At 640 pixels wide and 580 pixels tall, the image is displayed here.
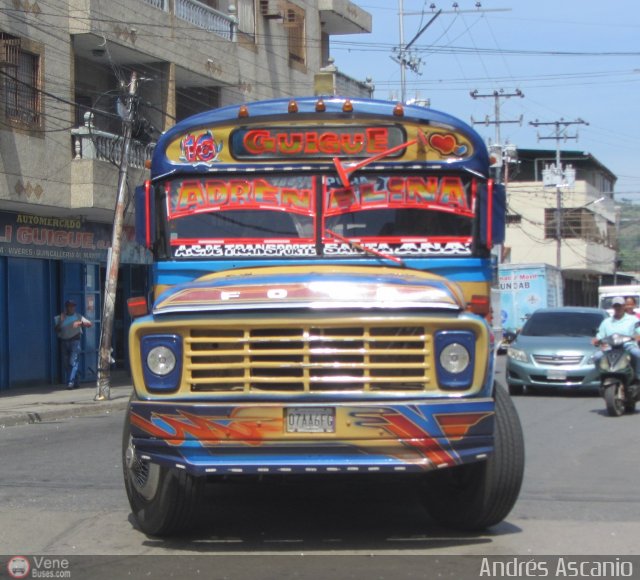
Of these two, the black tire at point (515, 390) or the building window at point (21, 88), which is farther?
the building window at point (21, 88)

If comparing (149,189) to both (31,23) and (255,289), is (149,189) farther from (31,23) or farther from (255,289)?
(31,23)

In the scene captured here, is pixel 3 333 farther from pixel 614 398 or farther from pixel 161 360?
pixel 161 360

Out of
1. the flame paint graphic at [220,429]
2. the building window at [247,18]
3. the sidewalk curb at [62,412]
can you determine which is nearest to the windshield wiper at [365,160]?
the flame paint graphic at [220,429]

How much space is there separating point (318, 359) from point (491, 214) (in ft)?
6.78

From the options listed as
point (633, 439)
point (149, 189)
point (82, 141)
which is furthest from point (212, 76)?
point (149, 189)

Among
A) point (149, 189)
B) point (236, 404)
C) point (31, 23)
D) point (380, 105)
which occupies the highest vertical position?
point (31, 23)

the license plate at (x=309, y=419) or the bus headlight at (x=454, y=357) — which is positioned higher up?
the bus headlight at (x=454, y=357)

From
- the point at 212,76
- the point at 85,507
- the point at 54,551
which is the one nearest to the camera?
the point at 54,551

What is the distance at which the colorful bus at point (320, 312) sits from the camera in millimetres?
6402

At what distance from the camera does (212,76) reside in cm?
2673

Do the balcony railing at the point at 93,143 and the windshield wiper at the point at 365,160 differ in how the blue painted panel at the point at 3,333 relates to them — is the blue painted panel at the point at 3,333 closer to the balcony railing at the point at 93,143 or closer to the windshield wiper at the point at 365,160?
the balcony railing at the point at 93,143

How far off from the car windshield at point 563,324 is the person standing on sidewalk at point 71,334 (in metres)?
8.82

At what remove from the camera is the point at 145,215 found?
7.95 metres

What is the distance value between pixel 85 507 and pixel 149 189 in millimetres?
2570
